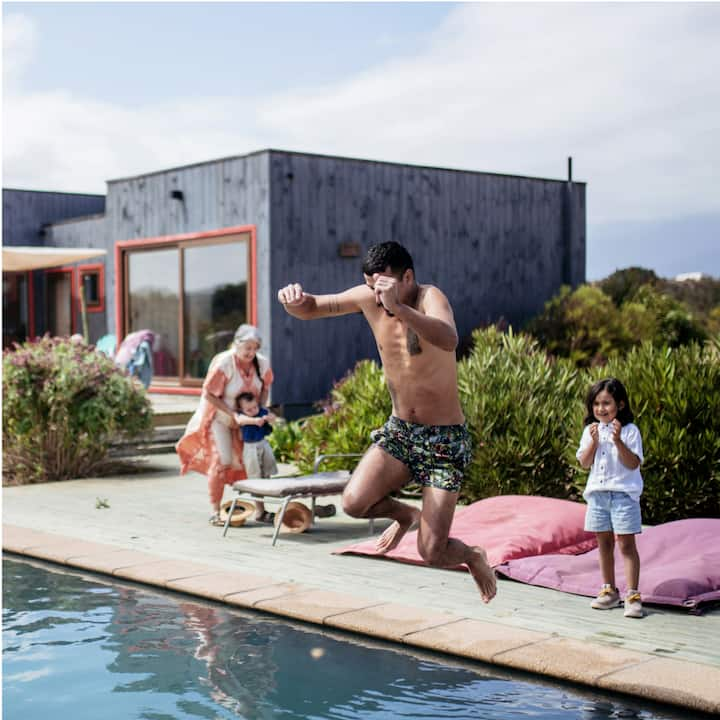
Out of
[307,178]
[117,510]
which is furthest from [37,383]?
[307,178]

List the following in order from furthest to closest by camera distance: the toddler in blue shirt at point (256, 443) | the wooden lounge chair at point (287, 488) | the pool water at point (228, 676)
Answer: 1. the toddler in blue shirt at point (256, 443)
2. the wooden lounge chair at point (287, 488)
3. the pool water at point (228, 676)

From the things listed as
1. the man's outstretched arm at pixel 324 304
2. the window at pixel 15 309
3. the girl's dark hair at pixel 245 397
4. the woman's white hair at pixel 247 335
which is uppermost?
the window at pixel 15 309

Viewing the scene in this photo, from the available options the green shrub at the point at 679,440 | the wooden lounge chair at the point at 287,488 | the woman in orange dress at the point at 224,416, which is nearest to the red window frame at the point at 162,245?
the woman in orange dress at the point at 224,416

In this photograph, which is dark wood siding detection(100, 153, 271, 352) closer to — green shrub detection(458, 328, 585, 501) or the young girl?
green shrub detection(458, 328, 585, 501)

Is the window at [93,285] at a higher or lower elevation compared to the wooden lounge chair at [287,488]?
higher

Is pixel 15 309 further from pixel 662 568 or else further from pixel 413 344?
pixel 413 344

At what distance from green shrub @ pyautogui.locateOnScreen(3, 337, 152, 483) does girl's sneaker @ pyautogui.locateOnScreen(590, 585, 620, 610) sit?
7.24m

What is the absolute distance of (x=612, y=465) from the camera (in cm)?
635

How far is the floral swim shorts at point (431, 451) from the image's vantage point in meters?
5.24

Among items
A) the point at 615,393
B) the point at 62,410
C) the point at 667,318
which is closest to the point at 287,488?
the point at 615,393

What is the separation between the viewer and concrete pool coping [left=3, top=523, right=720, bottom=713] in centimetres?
495

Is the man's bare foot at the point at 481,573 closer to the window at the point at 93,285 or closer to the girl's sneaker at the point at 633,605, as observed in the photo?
the girl's sneaker at the point at 633,605

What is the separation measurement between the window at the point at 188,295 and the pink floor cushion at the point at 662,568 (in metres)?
10.4

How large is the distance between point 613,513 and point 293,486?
3.13m
